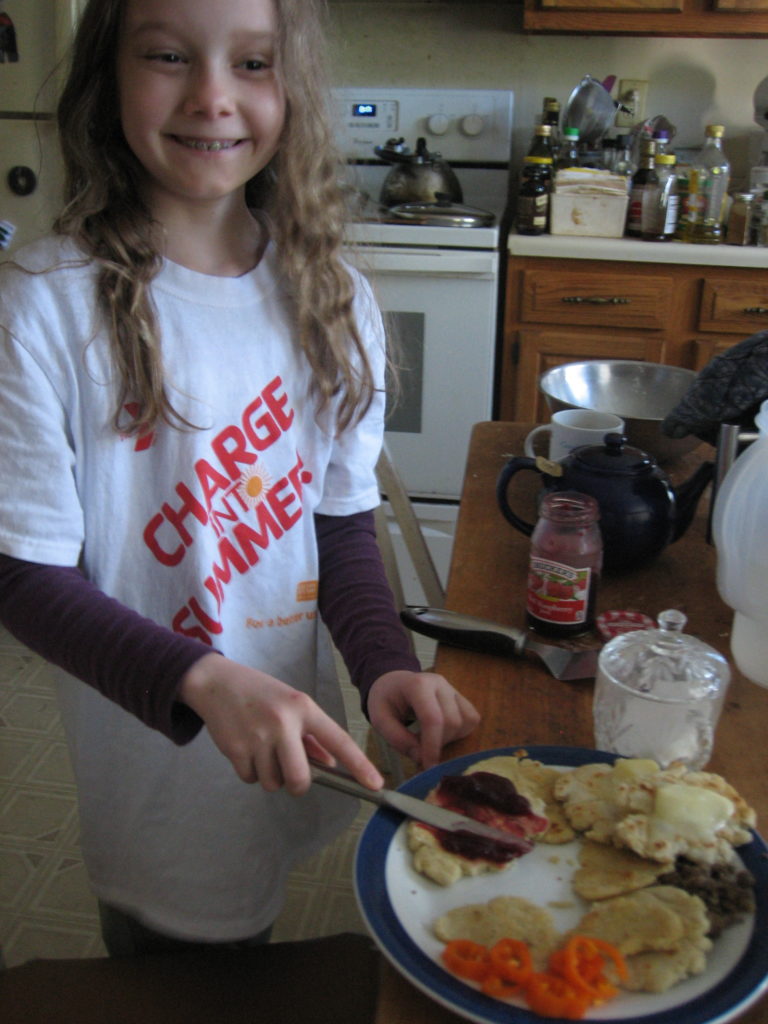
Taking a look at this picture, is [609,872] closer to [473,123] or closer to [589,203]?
[589,203]

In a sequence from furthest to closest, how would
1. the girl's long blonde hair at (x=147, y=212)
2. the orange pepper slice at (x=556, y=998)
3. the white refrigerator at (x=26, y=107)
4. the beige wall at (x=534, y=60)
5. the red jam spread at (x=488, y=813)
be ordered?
the beige wall at (x=534, y=60) → the white refrigerator at (x=26, y=107) → the girl's long blonde hair at (x=147, y=212) → the red jam spread at (x=488, y=813) → the orange pepper slice at (x=556, y=998)

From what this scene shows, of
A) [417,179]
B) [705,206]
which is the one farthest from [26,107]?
[705,206]

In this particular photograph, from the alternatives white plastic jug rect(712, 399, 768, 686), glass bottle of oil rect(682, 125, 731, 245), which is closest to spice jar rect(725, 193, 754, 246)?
glass bottle of oil rect(682, 125, 731, 245)

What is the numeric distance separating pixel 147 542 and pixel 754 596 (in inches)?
20.7

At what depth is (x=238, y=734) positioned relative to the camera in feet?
2.11

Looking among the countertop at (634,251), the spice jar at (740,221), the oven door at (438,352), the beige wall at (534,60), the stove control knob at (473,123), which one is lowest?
the oven door at (438,352)

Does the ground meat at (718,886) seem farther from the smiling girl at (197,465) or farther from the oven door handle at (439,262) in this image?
the oven door handle at (439,262)

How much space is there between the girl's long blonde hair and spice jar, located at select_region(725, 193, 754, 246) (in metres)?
1.83

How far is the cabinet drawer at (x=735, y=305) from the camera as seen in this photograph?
238 cm

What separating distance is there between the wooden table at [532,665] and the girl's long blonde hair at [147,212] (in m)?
0.23

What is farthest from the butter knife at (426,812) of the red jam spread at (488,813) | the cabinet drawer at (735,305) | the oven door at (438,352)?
the cabinet drawer at (735,305)

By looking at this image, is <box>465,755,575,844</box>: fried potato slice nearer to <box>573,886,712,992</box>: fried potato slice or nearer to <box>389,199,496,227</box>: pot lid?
<box>573,886,712,992</box>: fried potato slice

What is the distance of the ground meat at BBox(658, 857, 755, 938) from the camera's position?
50cm

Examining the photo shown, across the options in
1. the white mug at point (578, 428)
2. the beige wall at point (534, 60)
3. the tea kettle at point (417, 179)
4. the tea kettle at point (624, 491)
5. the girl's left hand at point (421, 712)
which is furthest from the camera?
the beige wall at point (534, 60)
